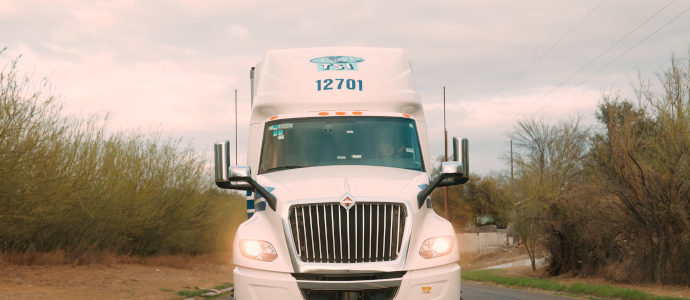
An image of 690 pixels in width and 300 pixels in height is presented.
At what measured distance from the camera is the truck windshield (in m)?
9.52

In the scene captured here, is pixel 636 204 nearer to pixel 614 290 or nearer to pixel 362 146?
pixel 614 290

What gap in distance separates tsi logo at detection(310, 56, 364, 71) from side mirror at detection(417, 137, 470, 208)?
2217 millimetres

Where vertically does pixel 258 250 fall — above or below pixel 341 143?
below

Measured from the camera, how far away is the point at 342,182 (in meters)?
8.20

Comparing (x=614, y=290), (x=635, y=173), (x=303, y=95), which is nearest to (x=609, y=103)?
(x=635, y=173)

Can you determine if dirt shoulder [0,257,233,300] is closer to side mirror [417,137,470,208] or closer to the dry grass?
the dry grass

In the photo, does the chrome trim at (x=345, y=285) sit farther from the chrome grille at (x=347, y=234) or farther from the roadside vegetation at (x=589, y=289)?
the roadside vegetation at (x=589, y=289)

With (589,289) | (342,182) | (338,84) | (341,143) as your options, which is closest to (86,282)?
(338,84)

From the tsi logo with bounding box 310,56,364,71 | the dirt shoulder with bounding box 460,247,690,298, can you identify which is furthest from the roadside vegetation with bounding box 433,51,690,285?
the tsi logo with bounding box 310,56,364,71

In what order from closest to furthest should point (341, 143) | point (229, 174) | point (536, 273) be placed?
point (229, 174) → point (341, 143) → point (536, 273)

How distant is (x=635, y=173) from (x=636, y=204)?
149 centimetres

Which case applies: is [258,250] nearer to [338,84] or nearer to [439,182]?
[439,182]

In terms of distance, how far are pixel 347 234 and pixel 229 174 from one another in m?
1.89

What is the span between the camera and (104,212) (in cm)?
2712
